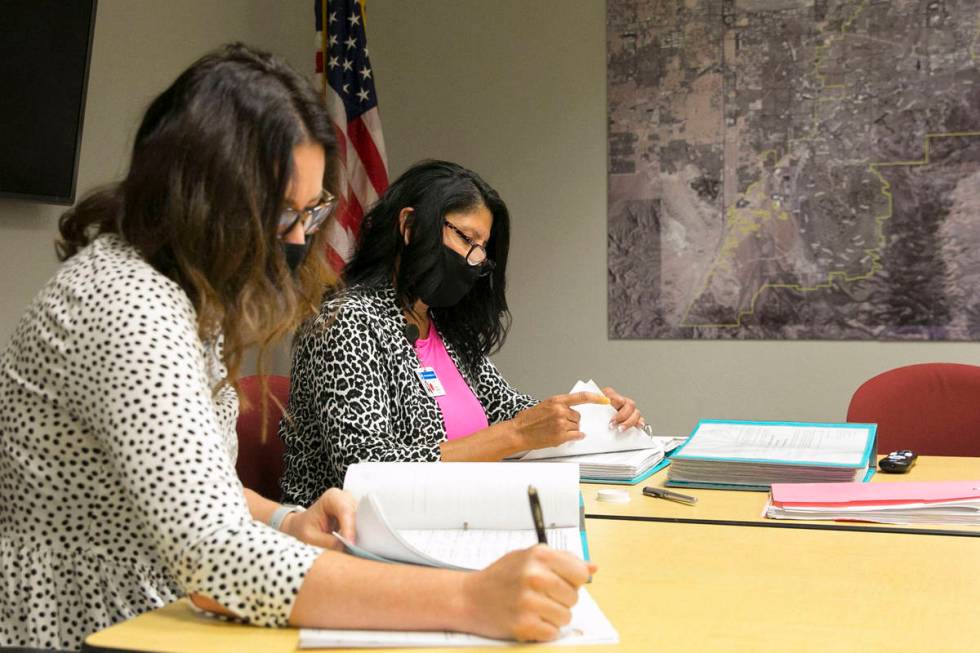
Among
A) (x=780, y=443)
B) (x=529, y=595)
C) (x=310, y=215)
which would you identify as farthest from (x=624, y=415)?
(x=529, y=595)

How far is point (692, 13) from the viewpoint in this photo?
12.3 feet

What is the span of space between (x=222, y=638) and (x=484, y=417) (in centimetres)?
145

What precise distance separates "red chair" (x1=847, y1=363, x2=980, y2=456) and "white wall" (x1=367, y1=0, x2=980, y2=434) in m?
0.93

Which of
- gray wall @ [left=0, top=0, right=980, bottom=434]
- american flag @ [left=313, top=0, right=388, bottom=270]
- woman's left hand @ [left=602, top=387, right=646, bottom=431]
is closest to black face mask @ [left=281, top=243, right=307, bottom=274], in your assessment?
woman's left hand @ [left=602, top=387, right=646, bottom=431]

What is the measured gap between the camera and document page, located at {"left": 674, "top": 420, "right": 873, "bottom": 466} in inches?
71.9

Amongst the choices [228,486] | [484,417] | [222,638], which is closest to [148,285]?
[228,486]

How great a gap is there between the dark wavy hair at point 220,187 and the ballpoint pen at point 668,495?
87 centimetres

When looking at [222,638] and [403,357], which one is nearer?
[222,638]

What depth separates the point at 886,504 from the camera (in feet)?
5.13

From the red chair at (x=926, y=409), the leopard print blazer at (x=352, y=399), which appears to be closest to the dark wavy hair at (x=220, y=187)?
the leopard print blazer at (x=352, y=399)

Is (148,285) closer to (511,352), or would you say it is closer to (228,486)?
(228,486)

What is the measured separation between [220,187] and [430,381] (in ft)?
3.91

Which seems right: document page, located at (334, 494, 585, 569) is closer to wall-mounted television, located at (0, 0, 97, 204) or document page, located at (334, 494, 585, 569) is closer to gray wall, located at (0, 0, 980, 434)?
wall-mounted television, located at (0, 0, 97, 204)

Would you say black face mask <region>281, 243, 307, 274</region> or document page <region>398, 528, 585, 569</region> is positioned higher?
black face mask <region>281, 243, 307, 274</region>
